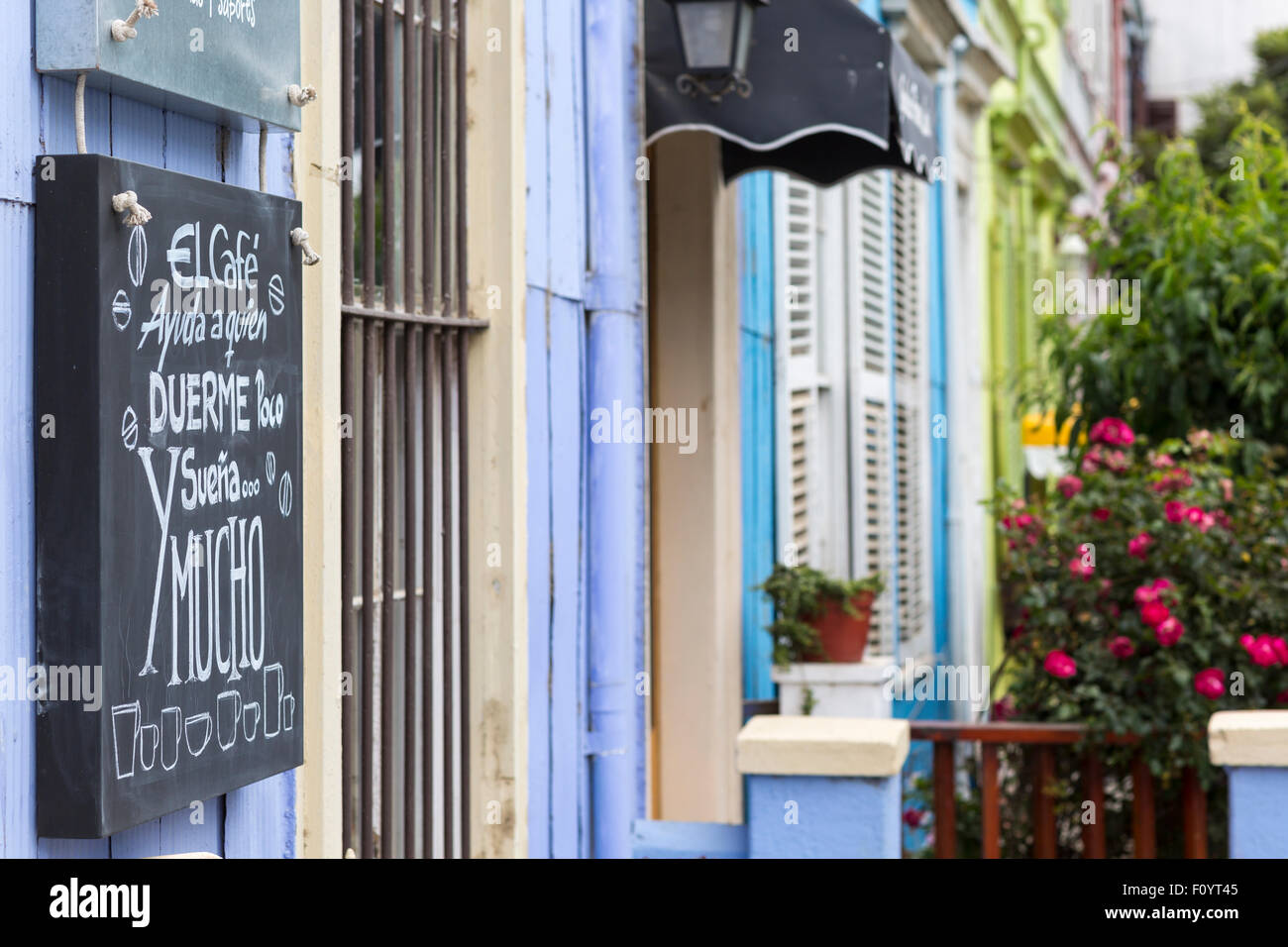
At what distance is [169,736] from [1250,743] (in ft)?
9.07

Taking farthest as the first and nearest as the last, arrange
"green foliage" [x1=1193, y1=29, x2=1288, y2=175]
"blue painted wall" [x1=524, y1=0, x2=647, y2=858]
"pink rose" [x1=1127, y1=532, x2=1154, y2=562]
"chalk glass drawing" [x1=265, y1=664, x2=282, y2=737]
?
"green foliage" [x1=1193, y1=29, x2=1288, y2=175]
"pink rose" [x1=1127, y1=532, x2=1154, y2=562]
"blue painted wall" [x1=524, y1=0, x2=647, y2=858]
"chalk glass drawing" [x1=265, y1=664, x2=282, y2=737]

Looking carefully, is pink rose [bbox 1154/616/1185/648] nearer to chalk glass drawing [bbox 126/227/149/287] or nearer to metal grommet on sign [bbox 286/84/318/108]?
metal grommet on sign [bbox 286/84/318/108]

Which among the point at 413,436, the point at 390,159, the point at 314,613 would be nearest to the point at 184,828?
the point at 314,613

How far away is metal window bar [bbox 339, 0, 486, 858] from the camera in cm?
337

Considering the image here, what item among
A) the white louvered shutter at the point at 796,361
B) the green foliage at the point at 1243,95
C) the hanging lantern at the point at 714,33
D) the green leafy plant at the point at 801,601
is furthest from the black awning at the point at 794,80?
the green foliage at the point at 1243,95

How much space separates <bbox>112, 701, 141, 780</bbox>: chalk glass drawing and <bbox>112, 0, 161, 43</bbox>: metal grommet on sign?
3.10 ft

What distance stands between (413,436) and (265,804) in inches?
41.3

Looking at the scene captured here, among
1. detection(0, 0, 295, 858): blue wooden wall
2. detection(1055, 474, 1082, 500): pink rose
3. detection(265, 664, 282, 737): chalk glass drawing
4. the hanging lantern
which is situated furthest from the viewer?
detection(1055, 474, 1082, 500): pink rose

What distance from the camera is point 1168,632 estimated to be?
5305mm

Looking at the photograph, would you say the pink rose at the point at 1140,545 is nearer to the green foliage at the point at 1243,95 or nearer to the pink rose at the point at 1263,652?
the pink rose at the point at 1263,652

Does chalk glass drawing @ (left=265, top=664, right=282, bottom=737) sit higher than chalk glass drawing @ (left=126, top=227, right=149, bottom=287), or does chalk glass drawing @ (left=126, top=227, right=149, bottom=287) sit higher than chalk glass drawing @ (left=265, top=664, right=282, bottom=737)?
chalk glass drawing @ (left=126, top=227, right=149, bottom=287)

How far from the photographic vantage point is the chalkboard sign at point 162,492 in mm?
2277

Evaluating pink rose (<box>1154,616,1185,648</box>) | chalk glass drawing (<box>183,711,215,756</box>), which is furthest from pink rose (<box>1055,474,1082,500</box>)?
chalk glass drawing (<box>183,711,215,756</box>)

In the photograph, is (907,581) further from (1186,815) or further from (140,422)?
(140,422)
